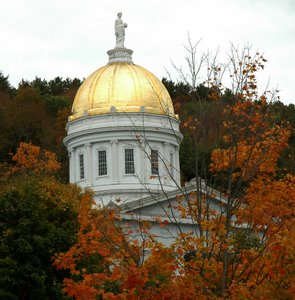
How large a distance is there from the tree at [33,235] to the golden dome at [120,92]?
71.5 feet

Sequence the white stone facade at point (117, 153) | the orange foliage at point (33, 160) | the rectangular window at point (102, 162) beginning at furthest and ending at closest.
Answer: the orange foliage at point (33, 160) < the rectangular window at point (102, 162) < the white stone facade at point (117, 153)

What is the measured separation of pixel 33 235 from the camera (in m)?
39.6

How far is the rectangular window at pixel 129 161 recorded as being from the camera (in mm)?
65875

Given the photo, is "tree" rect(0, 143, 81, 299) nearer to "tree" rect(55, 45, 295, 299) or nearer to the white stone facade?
"tree" rect(55, 45, 295, 299)

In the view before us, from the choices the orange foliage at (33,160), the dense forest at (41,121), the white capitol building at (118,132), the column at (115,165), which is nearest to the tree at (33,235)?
the white capitol building at (118,132)

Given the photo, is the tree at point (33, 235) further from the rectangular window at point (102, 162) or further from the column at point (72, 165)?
the column at point (72, 165)

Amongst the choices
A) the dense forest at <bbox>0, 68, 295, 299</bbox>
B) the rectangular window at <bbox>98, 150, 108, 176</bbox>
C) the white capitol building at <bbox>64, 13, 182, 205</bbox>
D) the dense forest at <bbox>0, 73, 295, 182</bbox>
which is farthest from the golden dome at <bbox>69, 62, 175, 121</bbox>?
the dense forest at <bbox>0, 68, 295, 299</bbox>

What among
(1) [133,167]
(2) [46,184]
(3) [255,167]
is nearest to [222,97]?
(3) [255,167]

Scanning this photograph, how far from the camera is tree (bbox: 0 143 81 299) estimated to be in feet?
125

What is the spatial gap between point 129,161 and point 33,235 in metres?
26.9

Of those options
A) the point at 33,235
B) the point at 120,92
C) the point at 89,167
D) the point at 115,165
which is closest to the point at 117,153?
the point at 115,165

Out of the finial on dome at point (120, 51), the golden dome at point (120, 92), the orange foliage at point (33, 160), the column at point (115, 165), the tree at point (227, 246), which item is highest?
the finial on dome at point (120, 51)

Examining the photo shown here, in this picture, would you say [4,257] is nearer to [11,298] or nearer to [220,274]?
[11,298]

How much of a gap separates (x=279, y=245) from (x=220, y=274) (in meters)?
1.70
